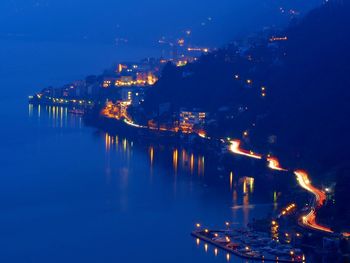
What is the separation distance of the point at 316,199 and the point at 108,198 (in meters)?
1.68

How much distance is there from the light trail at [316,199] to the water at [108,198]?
0.30m

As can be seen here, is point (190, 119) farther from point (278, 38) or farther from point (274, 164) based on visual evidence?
point (274, 164)

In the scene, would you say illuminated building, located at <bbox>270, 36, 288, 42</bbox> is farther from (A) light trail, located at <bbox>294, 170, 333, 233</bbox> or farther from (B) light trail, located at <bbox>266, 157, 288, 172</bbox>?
(A) light trail, located at <bbox>294, 170, 333, 233</bbox>

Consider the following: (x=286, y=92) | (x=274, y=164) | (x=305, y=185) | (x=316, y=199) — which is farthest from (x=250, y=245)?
(x=286, y=92)

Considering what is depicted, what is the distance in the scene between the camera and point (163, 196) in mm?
10156

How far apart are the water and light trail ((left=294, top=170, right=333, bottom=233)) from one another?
11.7 inches

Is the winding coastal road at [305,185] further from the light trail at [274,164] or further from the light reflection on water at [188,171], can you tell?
the light reflection on water at [188,171]

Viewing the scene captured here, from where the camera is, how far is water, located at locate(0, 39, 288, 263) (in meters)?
8.62

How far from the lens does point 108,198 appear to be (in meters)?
10.1

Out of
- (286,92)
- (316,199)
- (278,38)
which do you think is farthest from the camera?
(278,38)

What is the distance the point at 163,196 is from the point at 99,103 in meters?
5.70

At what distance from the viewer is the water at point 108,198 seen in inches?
339

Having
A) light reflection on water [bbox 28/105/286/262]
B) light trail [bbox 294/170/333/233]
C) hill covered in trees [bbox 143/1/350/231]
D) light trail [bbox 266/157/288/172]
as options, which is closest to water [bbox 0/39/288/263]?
light reflection on water [bbox 28/105/286/262]

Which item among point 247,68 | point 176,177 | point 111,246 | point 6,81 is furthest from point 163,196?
point 6,81
